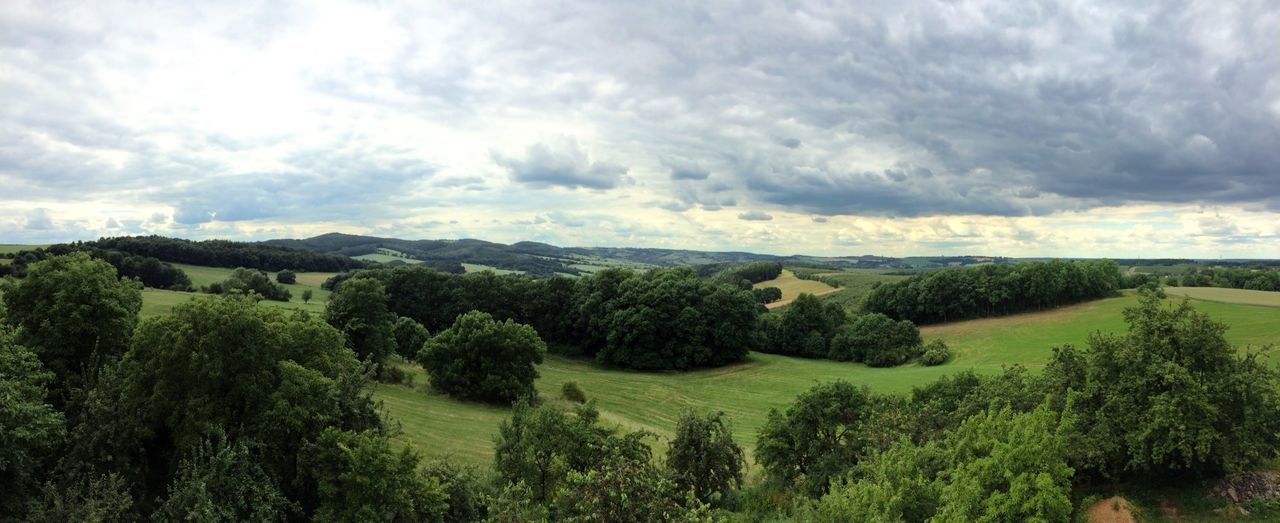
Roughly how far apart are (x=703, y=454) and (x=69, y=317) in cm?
2462

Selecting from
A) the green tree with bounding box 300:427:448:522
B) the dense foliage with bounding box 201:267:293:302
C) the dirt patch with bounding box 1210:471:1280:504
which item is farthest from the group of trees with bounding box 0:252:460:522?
the dense foliage with bounding box 201:267:293:302

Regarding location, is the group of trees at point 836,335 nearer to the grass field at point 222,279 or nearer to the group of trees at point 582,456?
the group of trees at point 582,456

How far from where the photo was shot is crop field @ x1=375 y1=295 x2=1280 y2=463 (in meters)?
40.7

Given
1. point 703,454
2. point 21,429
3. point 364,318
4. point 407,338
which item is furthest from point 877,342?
point 21,429

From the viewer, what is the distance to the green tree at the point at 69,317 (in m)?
23.8

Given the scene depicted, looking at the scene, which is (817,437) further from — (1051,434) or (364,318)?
(364,318)

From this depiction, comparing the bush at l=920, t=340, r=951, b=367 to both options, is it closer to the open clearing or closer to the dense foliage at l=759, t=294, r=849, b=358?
the dense foliage at l=759, t=294, r=849, b=358

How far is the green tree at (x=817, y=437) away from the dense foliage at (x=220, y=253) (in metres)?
113

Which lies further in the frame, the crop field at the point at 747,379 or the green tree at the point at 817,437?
the crop field at the point at 747,379

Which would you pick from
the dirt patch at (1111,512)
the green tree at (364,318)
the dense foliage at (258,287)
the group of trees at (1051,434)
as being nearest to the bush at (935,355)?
the group of trees at (1051,434)

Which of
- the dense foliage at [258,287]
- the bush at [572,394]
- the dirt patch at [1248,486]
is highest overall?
the dense foliage at [258,287]

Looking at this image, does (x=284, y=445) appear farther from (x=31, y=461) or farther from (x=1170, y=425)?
(x=1170, y=425)

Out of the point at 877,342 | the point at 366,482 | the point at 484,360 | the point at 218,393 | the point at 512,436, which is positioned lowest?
the point at 877,342

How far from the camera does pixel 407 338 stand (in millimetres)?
64875
